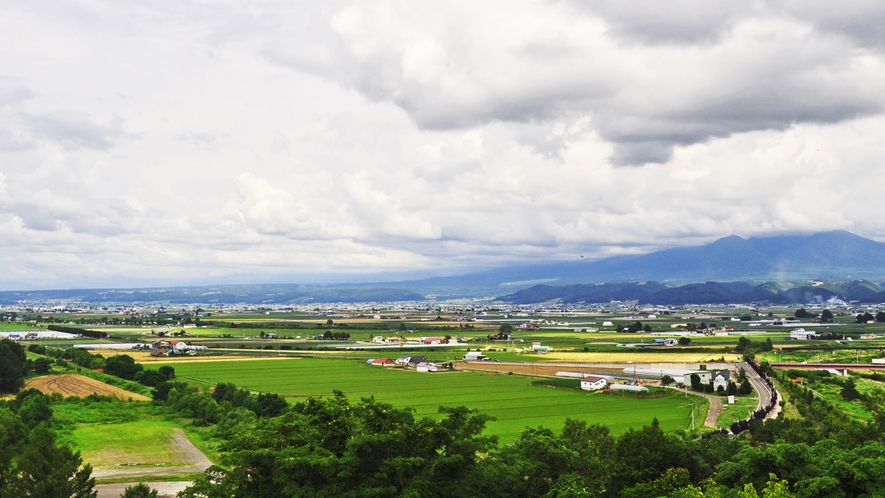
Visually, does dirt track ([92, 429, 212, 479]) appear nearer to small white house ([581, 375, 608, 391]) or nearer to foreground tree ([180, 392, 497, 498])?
foreground tree ([180, 392, 497, 498])

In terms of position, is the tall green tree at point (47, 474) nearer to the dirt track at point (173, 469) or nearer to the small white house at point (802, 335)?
the dirt track at point (173, 469)

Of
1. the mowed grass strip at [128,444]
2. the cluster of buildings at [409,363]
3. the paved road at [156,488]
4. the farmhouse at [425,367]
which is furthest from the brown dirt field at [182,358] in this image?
the paved road at [156,488]

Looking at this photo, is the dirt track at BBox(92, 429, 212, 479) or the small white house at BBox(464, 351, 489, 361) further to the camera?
the small white house at BBox(464, 351, 489, 361)

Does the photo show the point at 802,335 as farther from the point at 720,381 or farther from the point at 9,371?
the point at 9,371

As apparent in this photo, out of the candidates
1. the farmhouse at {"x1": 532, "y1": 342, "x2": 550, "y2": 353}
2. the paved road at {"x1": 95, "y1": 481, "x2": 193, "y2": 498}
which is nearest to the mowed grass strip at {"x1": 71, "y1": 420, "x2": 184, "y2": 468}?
the paved road at {"x1": 95, "y1": 481, "x2": 193, "y2": 498}

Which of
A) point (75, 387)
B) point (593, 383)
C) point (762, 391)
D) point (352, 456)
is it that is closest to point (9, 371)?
point (75, 387)

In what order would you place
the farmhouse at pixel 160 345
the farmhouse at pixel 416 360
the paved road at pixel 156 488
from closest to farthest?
the paved road at pixel 156 488, the farmhouse at pixel 416 360, the farmhouse at pixel 160 345

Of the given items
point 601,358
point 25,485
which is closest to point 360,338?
point 601,358
